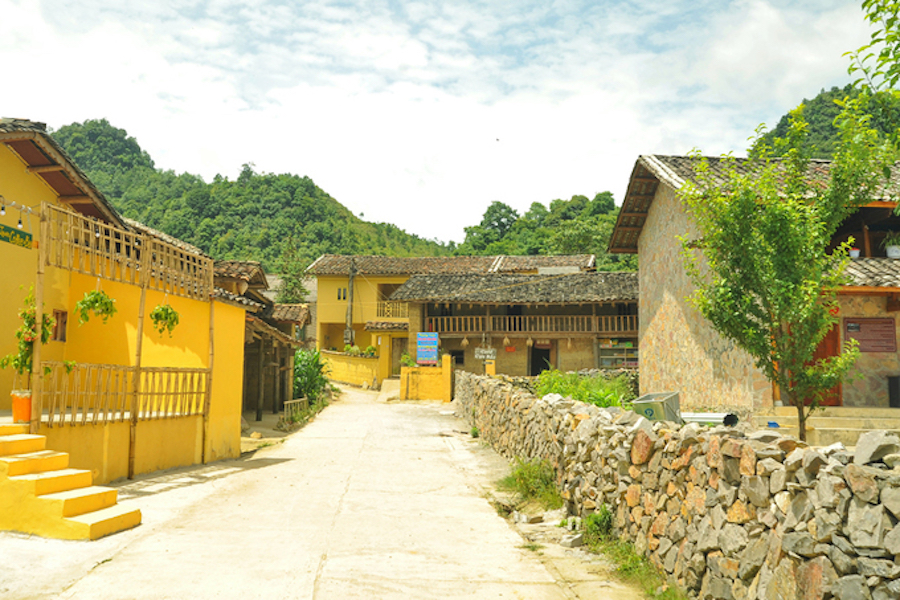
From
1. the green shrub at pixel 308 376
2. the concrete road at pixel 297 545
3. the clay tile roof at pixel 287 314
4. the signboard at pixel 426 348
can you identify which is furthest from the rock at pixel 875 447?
the signboard at pixel 426 348

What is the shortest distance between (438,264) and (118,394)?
32.1 meters

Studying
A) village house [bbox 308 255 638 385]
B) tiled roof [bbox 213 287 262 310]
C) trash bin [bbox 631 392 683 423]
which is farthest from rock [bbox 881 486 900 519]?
village house [bbox 308 255 638 385]

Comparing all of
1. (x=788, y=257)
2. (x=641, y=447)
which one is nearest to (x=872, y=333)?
(x=788, y=257)

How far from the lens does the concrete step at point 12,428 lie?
6.68 meters

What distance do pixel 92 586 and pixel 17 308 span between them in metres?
6.71

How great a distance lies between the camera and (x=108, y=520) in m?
5.98

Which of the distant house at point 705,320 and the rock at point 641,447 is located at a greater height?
the distant house at point 705,320

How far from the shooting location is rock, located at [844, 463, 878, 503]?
3061 mm

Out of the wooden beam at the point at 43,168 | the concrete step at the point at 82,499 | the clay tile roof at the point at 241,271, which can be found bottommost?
the concrete step at the point at 82,499

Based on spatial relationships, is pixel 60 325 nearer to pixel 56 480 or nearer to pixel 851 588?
pixel 56 480

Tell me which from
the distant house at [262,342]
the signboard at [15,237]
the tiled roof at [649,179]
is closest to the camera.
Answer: the signboard at [15,237]

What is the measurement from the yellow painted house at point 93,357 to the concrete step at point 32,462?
0.04 feet

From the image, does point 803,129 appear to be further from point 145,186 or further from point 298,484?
point 145,186

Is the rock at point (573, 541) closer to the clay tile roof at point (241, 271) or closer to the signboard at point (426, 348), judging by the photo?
the clay tile roof at point (241, 271)
